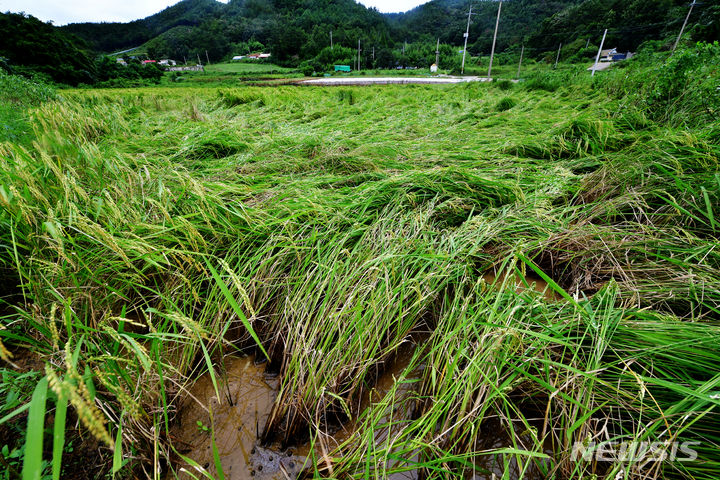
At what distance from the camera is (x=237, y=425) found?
A: 96cm

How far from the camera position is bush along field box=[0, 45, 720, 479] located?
750 millimetres

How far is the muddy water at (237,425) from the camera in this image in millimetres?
854

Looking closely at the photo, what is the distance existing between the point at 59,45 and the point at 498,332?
3234 centimetres

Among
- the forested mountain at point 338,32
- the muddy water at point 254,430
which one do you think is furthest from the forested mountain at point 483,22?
the muddy water at point 254,430

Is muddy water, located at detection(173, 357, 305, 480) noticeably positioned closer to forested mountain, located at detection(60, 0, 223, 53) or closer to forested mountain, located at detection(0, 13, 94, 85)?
forested mountain, located at detection(0, 13, 94, 85)

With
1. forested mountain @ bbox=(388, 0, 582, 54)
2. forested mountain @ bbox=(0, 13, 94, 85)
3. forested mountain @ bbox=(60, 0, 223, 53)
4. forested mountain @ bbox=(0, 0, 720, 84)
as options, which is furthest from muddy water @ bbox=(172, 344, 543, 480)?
forested mountain @ bbox=(60, 0, 223, 53)

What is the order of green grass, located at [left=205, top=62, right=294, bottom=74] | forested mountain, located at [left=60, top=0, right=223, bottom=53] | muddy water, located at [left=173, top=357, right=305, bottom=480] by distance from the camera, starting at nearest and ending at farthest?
muddy water, located at [left=173, top=357, right=305, bottom=480] < green grass, located at [left=205, top=62, right=294, bottom=74] < forested mountain, located at [left=60, top=0, right=223, bottom=53]

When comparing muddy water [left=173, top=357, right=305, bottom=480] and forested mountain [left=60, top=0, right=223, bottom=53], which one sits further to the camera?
forested mountain [left=60, top=0, right=223, bottom=53]

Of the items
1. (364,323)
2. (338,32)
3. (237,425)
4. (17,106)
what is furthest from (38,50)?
(338,32)

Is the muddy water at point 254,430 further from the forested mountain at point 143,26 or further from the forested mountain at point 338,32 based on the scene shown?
the forested mountain at point 143,26

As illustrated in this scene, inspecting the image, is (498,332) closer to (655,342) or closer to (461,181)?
(655,342)

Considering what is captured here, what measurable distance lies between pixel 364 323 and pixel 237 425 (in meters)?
0.56

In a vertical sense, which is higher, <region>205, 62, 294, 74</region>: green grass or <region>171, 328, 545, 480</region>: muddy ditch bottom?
<region>205, 62, 294, 74</region>: green grass

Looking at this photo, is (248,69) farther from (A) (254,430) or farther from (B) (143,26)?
(B) (143,26)
